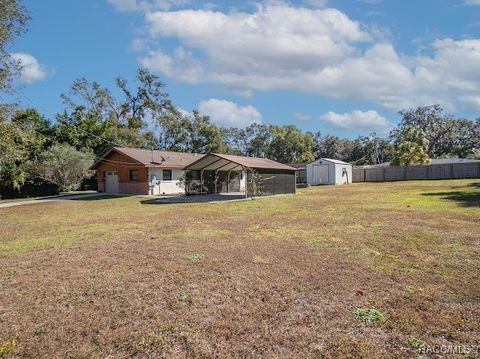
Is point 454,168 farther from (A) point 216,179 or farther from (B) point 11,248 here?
(B) point 11,248

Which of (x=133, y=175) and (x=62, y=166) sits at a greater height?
(x=62, y=166)

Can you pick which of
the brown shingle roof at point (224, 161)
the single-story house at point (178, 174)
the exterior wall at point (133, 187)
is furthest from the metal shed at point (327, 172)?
the exterior wall at point (133, 187)

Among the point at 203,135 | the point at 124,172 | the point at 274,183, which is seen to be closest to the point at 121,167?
the point at 124,172

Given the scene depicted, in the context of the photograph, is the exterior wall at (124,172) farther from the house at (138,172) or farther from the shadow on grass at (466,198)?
the shadow on grass at (466,198)

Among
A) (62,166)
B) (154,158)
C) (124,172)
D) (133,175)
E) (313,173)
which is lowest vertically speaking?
(133,175)

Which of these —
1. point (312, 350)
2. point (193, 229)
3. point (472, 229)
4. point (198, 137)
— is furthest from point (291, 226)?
point (198, 137)

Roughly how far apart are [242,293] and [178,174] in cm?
2533

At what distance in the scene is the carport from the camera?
75.5ft

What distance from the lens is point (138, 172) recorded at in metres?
27.9

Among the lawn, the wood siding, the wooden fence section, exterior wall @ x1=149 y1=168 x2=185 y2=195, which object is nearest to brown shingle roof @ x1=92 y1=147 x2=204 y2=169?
the wood siding

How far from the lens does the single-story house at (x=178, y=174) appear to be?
24.9 metres

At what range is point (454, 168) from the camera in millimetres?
38656

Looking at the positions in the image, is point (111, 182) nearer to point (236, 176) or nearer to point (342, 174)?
point (236, 176)

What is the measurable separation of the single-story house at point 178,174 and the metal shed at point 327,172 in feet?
43.4
